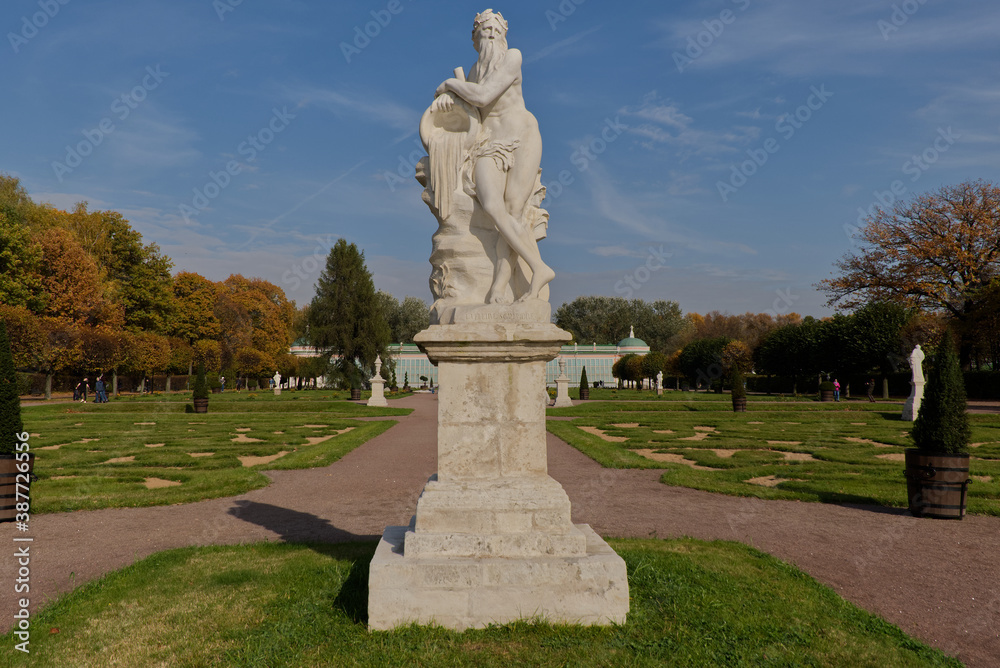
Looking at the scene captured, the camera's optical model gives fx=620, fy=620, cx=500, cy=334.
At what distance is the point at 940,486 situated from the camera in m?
6.87

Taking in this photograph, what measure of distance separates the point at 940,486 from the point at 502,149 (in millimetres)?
6257

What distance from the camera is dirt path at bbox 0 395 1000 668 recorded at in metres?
4.25

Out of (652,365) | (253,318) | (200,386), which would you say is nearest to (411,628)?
→ (200,386)

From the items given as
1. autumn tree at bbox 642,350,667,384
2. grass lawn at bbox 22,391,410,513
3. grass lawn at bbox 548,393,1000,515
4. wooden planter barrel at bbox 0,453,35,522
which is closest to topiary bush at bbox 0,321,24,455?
wooden planter barrel at bbox 0,453,35,522

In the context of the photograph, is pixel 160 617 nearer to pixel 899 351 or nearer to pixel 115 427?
pixel 115 427

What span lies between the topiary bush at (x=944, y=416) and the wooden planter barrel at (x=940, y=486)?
5.7 inches

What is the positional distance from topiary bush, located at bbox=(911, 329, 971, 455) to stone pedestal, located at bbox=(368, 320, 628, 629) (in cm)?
526

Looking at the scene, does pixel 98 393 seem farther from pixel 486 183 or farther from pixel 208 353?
pixel 486 183

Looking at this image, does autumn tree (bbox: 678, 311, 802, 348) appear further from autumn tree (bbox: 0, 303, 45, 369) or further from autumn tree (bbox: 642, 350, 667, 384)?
autumn tree (bbox: 0, 303, 45, 369)

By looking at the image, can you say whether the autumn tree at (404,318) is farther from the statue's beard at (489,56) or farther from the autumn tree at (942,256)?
the statue's beard at (489,56)

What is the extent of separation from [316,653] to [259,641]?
1.24 ft

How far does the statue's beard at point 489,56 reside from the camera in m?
4.31

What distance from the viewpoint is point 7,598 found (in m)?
4.30

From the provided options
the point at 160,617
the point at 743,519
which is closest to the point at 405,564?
the point at 160,617
